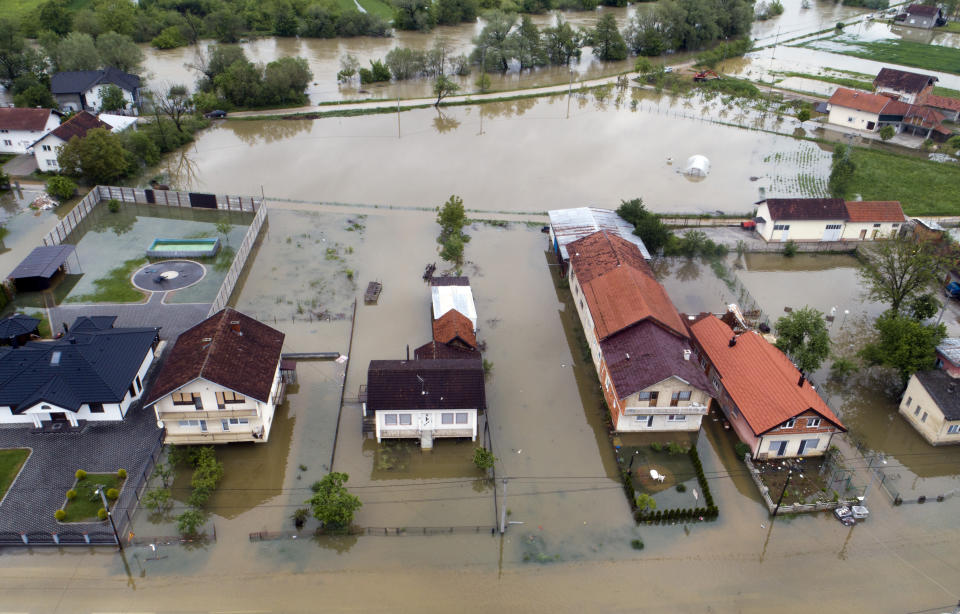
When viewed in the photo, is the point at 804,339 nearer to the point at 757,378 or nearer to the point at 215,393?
the point at 757,378

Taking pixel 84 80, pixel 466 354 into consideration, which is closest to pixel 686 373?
pixel 466 354

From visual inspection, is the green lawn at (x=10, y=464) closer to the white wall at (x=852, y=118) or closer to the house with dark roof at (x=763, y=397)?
the house with dark roof at (x=763, y=397)

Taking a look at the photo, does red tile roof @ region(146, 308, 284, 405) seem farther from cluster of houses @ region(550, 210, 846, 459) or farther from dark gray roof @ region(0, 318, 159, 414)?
cluster of houses @ region(550, 210, 846, 459)

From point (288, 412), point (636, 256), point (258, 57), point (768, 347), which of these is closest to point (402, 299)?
point (288, 412)

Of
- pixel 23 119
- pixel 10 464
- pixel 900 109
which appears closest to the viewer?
pixel 10 464

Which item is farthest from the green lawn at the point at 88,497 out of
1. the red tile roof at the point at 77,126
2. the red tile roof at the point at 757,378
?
the red tile roof at the point at 77,126

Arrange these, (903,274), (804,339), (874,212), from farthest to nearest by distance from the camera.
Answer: (874,212)
(903,274)
(804,339)
